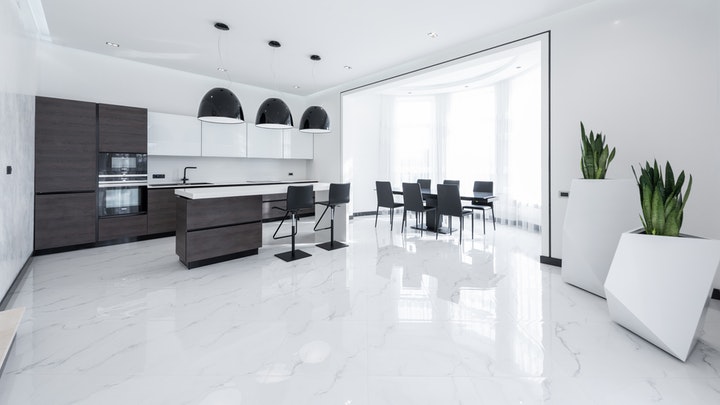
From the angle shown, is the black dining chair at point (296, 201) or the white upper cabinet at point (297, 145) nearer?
the black dining chair at point (296, 201)

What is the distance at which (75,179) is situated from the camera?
168 inches

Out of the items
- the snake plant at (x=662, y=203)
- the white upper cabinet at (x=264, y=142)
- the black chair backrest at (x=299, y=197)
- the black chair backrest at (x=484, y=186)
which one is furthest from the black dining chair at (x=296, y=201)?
the black chair backrest at (x=484, y=186)

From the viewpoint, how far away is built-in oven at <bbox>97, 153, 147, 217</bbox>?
14.9 feet

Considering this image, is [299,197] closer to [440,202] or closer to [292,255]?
[292,255]

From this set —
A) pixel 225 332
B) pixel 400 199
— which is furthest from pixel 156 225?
pixel 400 199

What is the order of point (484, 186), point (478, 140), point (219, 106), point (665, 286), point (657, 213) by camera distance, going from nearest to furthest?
point (665, 286)
point (657, 213)
point (219, 106)
point (484, 186)
point (478, 140)

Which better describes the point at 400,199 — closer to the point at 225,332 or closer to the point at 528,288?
the point at 528,288

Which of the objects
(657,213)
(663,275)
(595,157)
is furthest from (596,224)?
(663,275)

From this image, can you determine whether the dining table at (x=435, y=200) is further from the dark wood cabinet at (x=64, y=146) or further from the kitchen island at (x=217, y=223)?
the dark wood cabinet at (x=64, y=146)

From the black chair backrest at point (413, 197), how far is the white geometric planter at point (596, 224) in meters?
2.53

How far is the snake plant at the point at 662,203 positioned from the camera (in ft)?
7.05

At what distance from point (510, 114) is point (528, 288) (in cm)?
448

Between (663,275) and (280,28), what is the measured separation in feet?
14.7

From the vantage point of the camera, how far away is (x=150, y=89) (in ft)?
17.7
